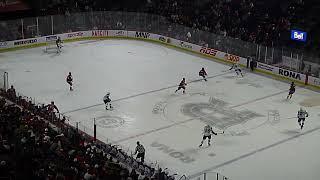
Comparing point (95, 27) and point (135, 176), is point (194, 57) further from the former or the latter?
point (135, 176)

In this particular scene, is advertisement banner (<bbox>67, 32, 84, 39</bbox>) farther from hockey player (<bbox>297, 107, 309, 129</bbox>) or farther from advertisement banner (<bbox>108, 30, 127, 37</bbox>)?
hockey player (<bbox>297, 107, 309, 129</bbox>)

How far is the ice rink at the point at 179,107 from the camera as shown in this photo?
67.9ft

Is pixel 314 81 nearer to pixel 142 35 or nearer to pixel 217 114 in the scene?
pixel 217 114

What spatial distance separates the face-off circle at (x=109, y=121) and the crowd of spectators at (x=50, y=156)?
11.8ft

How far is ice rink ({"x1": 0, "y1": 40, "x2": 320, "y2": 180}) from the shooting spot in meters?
20.7

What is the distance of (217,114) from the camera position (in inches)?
998

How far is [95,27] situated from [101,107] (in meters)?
14.9

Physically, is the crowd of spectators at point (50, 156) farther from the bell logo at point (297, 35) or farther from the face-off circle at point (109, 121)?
the bell logo at point (297, 35)

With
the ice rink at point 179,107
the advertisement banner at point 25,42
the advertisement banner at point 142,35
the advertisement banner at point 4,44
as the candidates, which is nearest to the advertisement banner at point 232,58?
the ice rink at point 179,107

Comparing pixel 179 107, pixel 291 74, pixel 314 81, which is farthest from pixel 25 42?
pixel 314 81

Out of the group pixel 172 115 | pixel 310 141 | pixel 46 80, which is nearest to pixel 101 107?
pixel 172 115

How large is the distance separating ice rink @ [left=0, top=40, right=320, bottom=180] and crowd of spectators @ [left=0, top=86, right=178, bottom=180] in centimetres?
296

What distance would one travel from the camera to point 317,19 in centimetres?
3506

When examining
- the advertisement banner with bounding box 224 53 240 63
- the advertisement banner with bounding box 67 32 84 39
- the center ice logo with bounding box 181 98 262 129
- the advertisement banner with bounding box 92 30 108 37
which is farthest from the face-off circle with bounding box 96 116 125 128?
the advertisement banner with bounding box 92 30 108 37
